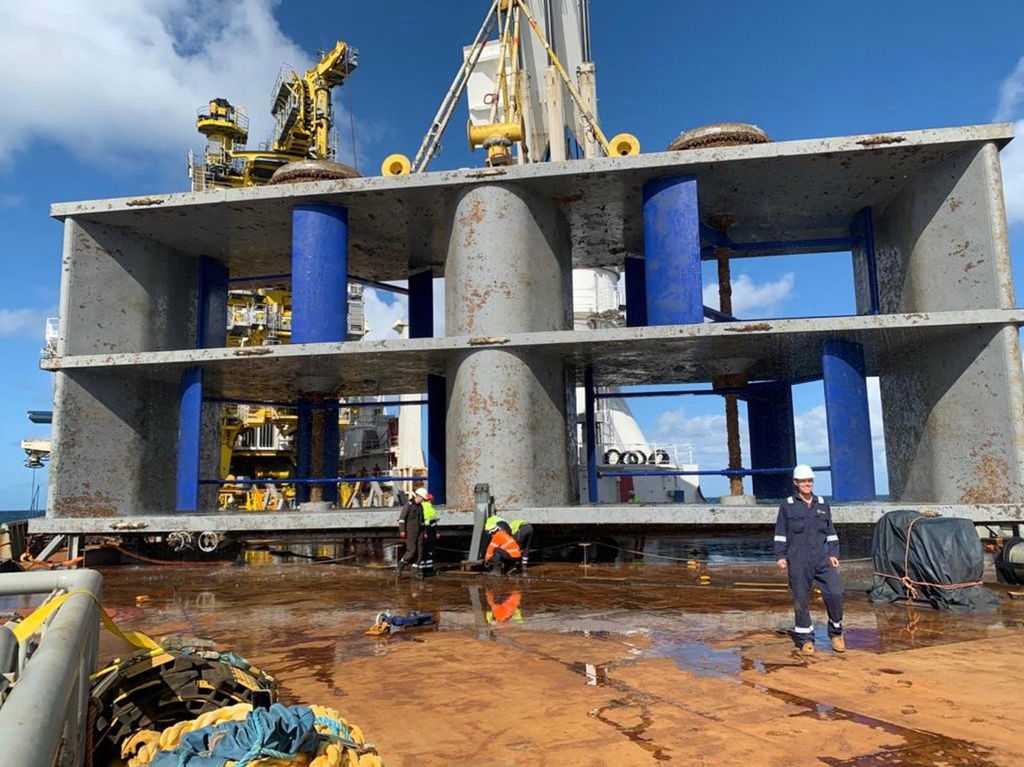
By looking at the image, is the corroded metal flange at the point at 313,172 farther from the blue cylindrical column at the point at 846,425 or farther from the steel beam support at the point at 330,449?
the blue cylindrical column at the point at 846,425

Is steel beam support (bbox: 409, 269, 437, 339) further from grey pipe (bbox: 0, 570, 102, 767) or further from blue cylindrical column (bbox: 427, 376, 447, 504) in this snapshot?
grey pipe (bbox: 0, 570, 102, 767)

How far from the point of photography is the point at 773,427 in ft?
53.4

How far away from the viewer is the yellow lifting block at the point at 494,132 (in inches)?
637

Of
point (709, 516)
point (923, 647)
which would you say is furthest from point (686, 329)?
point (923, 647)

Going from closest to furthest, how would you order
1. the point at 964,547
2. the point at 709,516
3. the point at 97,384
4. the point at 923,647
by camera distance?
the point at 923,647 → the point at 964,547 → the point at 709,516 → the point at 97,384

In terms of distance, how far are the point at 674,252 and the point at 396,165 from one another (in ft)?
18.9

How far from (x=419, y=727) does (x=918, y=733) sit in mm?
2760

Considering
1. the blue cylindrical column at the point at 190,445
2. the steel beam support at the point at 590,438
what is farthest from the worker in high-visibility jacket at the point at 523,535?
the blue cylindrical column at the point at 190,445

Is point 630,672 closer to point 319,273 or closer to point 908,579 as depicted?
point 908,579

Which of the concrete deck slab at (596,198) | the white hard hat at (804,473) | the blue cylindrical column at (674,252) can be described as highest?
the concrete deck slab at (596,198)

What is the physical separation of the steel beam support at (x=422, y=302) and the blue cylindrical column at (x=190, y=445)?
195 inches

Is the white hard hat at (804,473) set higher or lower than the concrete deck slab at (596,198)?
lower

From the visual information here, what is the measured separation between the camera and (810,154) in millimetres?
11617

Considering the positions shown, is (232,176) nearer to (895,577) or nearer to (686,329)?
(686,329)
